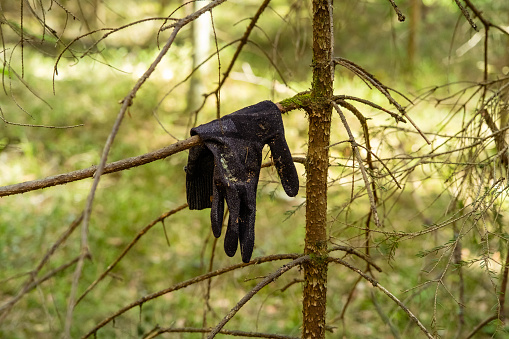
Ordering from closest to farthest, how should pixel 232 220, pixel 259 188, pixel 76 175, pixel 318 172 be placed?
pixel 76 175 < pixel 232 220 < pixel 318 172 < pixel 259 188

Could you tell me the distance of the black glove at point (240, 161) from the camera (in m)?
1.52

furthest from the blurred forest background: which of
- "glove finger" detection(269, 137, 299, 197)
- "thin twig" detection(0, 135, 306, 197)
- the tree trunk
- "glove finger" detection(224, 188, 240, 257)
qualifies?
"thin twig" detection(0, 135, 306, 197)

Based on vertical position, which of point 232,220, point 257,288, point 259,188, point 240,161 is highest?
point 259,188

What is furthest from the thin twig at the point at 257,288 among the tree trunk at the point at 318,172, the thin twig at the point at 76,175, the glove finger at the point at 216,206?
the thin twig at the point at 76,175

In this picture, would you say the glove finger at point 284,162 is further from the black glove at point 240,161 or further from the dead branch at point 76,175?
the dead branch at point 76,175

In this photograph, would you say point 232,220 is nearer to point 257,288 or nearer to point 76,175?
point 257,288

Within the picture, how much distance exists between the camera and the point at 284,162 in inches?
63.8

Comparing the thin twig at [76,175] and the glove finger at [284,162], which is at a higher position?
the glove finger at [284,162]

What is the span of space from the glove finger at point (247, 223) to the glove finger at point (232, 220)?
41 mm

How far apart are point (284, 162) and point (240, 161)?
0.57 feet

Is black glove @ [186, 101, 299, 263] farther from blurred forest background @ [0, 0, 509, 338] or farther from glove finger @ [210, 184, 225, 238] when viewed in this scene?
blurred forest background @ [0, 0, 509, 338]

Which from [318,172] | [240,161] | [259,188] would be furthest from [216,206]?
[259,188]

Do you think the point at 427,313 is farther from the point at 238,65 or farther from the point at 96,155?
the point at 238,65

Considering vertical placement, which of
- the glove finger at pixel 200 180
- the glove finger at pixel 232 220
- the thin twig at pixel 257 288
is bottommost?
the thin twig at pixel 257 288
